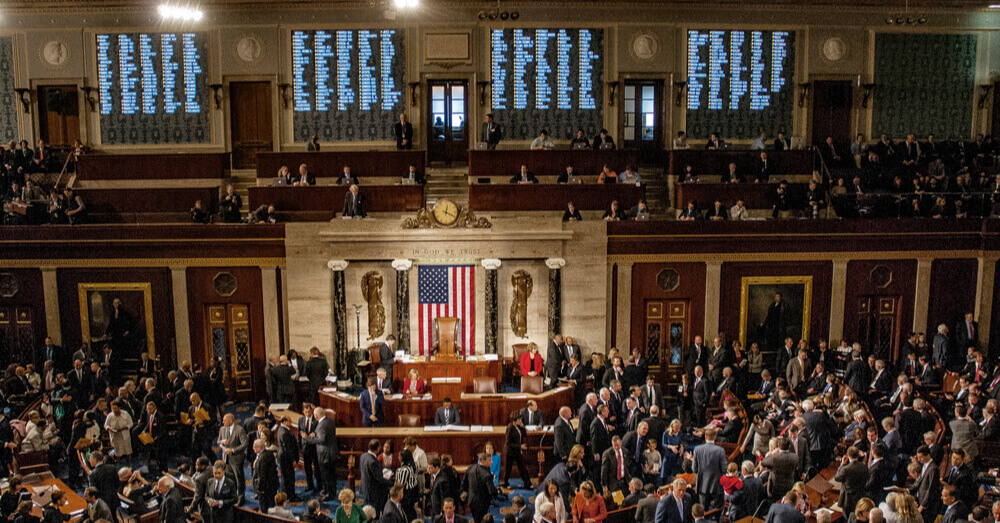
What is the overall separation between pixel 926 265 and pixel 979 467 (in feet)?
20.2

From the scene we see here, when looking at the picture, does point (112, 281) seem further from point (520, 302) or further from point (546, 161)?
point (546, 161)

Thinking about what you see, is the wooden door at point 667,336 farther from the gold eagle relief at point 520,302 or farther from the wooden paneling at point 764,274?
the gold eagle relief at point 520,302

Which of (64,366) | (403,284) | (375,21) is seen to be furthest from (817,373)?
(64,366)

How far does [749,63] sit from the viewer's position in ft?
68.9

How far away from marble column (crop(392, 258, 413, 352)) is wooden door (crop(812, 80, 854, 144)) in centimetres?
1215

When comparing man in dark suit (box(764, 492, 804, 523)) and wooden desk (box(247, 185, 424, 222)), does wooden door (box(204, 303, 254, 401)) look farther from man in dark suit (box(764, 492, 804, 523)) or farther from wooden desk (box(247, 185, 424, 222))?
man in dark suit (box(764, 492, 804, 523))

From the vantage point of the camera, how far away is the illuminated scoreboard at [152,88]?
67.7 feet

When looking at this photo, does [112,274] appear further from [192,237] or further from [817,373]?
[817,373]

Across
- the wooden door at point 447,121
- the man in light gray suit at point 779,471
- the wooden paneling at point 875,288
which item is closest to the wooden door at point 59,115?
the wooden door at point 447,121

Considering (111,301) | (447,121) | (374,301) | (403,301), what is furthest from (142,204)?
(447,121)

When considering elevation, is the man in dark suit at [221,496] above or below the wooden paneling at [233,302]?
below

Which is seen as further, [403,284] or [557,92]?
[557,92]

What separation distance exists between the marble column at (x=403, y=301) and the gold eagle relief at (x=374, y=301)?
39cm

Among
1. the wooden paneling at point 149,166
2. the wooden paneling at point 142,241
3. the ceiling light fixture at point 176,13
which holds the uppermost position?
the ceiling light fixture at point 176,13
